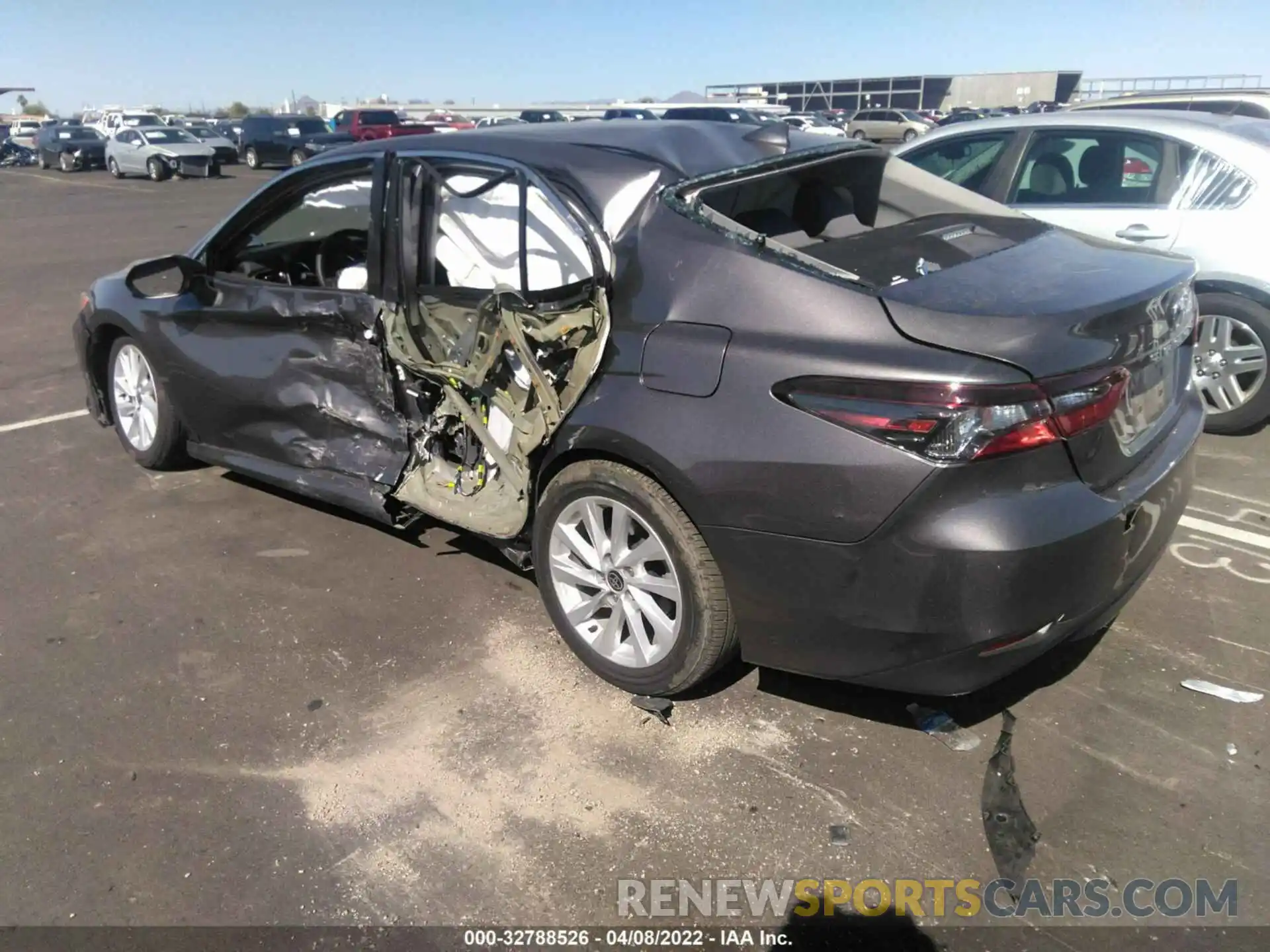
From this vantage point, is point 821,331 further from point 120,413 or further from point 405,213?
point 120,413

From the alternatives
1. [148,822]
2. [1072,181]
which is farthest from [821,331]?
[1072,181]

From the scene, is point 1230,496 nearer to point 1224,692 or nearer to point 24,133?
point 1224,692

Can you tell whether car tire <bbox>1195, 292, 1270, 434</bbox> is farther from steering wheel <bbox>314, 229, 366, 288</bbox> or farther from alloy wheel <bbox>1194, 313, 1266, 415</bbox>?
steering wheel <bbox>314, 229, 366, 288</bbox>

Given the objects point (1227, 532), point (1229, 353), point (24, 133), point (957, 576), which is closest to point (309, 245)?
point (957, 576)

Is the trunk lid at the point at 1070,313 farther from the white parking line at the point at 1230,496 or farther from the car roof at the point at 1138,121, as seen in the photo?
the car roof at the point at 1138,121

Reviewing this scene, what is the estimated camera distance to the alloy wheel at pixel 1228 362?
5.20 meters

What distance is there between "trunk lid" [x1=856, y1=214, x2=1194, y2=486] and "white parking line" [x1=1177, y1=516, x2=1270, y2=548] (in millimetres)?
1391

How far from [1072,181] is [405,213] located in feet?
13.6

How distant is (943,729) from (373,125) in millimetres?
35453

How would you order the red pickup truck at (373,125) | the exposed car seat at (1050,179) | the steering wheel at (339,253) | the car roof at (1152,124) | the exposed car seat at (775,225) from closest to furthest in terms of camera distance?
the exposed car seat at (775,225) < the steering wheel at (339,253) < the car roof at (1152,124) < the exposed car seat at (1050,179) < the red pickup truck at (373,125)

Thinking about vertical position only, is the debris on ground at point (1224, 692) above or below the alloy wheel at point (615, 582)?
below

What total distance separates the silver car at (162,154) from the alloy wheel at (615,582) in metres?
30.0

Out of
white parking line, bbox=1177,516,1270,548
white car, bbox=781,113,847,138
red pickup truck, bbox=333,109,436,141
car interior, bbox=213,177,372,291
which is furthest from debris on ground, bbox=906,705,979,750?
white car, bbox=781,113,847,138

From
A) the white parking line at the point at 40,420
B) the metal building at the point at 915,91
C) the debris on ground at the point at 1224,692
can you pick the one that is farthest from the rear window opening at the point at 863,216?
the metal building at the point at 915,91
